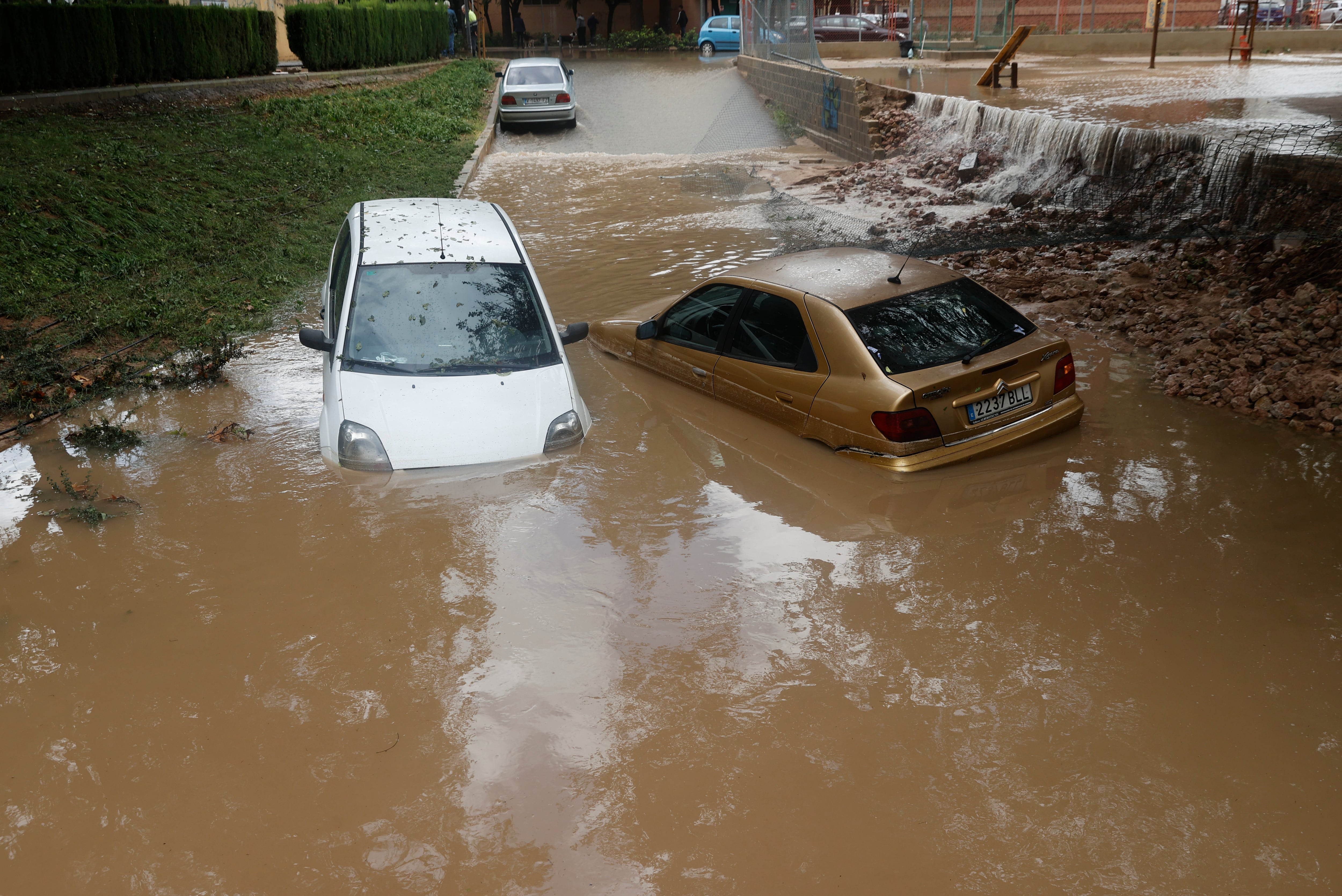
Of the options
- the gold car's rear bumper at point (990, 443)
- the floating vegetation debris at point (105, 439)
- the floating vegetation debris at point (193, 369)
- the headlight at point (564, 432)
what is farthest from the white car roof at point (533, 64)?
the gold car's rear bumper at point (990, 443)

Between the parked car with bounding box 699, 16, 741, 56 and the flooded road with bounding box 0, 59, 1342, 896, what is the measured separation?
3650 cm

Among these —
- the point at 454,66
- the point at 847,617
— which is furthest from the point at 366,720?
the point at 454,66

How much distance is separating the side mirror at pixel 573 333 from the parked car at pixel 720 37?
35901 millimetres

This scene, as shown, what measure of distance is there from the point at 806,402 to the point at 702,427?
0.97 metres

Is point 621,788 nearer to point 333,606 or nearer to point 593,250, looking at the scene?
point 333,606

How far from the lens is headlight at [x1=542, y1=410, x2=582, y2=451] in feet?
21.3

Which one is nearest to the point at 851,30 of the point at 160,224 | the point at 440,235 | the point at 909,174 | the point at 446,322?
the point at 909,174

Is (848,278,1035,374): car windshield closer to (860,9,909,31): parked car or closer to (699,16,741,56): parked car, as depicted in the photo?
(860,9,909,31): parked car

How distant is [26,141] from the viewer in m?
12.6

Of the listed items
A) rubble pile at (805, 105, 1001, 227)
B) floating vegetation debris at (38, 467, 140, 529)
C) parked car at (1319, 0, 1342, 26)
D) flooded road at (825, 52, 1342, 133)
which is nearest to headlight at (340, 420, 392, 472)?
floating vegetation debris at (38, 467, 140, 529)

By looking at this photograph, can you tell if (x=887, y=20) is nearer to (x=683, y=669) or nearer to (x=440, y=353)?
(x=440, y=353)

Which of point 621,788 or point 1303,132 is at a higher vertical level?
point 1303,132

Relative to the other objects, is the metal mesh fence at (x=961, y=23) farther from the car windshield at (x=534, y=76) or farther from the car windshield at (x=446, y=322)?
the car windshield at (x=446, y=322)

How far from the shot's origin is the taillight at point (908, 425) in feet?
19.4
